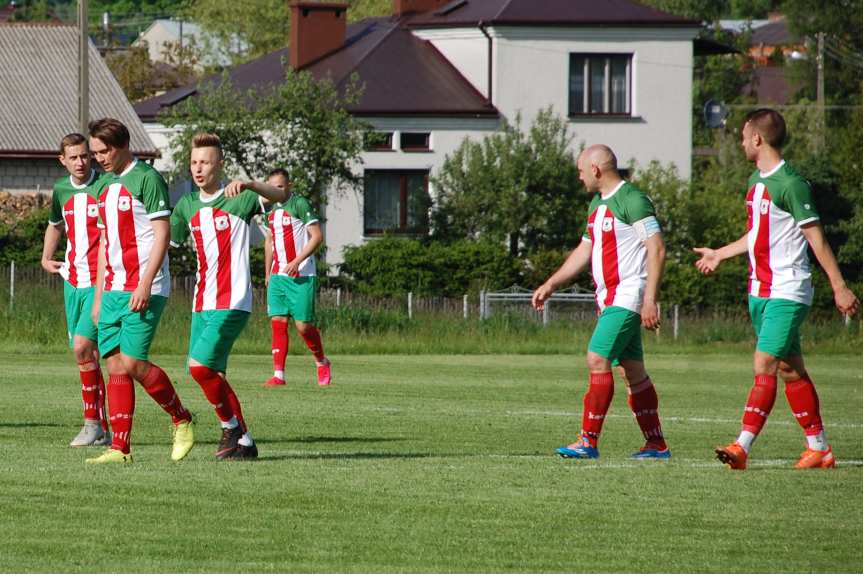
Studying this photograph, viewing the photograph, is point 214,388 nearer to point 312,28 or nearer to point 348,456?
point 348,456

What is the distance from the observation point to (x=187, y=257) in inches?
1663

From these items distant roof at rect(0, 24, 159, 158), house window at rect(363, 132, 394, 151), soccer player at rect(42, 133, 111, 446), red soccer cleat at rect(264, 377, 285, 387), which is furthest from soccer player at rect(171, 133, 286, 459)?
distant roof at rect(0, 24, 159, 158)

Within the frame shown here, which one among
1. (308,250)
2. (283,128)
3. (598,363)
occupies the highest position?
(283,128)

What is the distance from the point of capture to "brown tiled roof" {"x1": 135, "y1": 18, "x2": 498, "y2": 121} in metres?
52.5

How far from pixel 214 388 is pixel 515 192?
36867 millimetres

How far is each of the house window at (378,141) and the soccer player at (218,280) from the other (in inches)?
1422

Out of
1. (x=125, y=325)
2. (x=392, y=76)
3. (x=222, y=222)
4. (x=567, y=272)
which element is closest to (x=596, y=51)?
(x=392, y=76)

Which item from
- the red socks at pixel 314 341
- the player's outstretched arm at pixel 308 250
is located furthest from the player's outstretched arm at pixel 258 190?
the red socks at pixel 314 341

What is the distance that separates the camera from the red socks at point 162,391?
36.5 ft

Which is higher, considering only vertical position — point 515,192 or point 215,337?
point 515,192

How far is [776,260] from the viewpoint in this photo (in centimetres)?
1145

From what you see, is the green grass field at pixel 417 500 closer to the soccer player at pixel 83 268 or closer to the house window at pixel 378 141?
the soccer player at pixel 83 268

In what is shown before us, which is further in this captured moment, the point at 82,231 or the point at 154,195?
the point at 82,231

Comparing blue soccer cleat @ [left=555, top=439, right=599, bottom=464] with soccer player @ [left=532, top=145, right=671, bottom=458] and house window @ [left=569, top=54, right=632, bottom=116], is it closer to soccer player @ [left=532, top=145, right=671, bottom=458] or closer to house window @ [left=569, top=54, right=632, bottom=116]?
soccer player @ [left=532, top=145, right=671, bottom=458]
